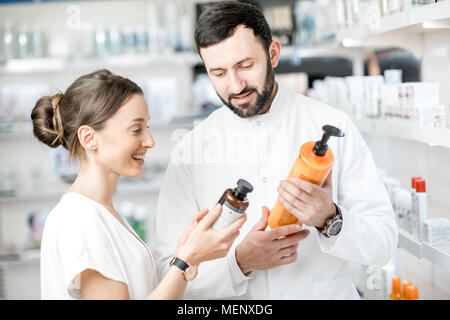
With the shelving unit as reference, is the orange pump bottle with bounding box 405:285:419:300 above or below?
below

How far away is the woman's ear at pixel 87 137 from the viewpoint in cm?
116

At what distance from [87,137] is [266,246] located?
0.47m

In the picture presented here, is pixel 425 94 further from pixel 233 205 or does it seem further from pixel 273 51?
pixel 233 205

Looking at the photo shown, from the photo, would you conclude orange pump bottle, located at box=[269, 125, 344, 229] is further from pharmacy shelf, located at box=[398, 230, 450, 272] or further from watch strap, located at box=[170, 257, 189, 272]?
pharmacy shelf, located at box=[398, 230, 450, 272]

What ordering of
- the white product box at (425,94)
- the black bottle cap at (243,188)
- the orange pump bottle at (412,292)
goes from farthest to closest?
the orange pump bottle at (412,292)
the white product box at (425,94)
the black bottle cap at (243,188)

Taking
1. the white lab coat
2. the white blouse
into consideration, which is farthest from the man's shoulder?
the white blouse

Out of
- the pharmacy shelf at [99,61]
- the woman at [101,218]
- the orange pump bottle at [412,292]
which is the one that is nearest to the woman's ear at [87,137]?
the woman at [101,218]

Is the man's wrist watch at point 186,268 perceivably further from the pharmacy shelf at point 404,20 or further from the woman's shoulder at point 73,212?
the pharmacy shelf at point 404,20

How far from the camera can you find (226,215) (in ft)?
3.35

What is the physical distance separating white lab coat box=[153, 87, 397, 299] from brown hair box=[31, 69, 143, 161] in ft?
1.16

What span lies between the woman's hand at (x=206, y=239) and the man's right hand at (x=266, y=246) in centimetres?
19

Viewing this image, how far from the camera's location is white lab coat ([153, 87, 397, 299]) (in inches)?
55.1

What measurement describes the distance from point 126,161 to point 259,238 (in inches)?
13.7

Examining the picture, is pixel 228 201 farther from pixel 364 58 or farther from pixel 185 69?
pixel 185 69
